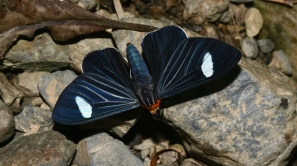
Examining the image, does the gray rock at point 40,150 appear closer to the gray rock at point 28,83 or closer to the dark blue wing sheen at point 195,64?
the gray rock at point 28,83

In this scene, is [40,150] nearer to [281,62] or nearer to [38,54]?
[38,54]

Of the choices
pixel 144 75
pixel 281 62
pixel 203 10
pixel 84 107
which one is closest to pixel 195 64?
pixel 144 75

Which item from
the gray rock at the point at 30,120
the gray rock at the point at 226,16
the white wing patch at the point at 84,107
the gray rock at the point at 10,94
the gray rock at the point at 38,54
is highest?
the gray rock at the point at 226,16

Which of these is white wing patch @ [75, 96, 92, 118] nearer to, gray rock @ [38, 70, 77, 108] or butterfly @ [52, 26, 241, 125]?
butterfly @ [52, 26, 241, 125]

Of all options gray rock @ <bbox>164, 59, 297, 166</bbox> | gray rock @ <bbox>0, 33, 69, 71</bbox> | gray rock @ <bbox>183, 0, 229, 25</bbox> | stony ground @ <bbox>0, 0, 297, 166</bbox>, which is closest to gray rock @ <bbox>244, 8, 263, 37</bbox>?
stony ground @ <bbox>0, 0, 297, 166</bbox>

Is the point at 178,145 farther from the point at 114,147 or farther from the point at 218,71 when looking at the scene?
the point at 218,71

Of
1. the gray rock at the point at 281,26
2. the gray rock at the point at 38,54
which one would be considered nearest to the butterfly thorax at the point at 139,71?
the gray rock at the point at 38,54

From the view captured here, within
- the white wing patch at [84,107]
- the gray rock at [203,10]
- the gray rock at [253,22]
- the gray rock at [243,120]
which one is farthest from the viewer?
the gray rock at [253,22]

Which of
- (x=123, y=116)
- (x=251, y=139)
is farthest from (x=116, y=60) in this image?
(x=251, y=139)

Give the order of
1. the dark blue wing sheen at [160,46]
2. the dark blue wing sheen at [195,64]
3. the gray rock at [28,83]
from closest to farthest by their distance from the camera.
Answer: the dark blue wing sheen at [195,64] → the dark blue wing sheen at [160,46] → the gray rock at [28,83]
